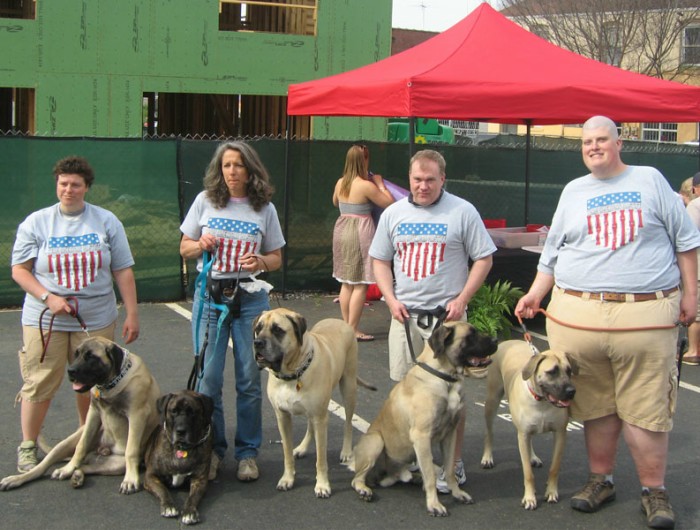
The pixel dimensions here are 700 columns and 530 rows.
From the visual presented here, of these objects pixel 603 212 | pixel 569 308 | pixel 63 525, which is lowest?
pixel 63 525

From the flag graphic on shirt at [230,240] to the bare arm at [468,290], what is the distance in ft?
3.74

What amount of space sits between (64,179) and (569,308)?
8.96ft

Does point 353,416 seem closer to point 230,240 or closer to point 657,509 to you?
point 230,240

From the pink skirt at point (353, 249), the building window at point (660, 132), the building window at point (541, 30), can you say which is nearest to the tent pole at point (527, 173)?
the pink skirt at point (353, 249)

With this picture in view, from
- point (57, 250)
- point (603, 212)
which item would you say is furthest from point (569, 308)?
point (57, 250)

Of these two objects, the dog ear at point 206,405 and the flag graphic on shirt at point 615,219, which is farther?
the dog ear at point 206,405

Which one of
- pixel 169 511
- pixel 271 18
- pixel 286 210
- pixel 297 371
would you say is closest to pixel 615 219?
pixel 297 371

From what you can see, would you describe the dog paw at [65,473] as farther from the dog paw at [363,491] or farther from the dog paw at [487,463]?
the dog paw at [487,463]

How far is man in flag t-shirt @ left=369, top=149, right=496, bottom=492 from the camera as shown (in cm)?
461

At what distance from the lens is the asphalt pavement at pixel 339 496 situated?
14.3 feet

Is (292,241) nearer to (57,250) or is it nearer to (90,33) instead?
(57,250)

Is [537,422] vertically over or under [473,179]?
under

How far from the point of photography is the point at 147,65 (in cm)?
1725

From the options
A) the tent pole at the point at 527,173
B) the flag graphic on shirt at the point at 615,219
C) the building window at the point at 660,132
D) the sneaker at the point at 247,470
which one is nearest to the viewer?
the flag graphic on shirt at the point at 615,219
